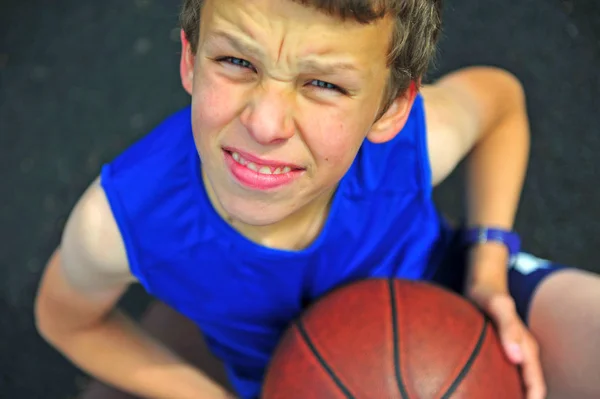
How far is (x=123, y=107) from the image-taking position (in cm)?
150

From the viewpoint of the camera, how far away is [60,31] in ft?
5.15

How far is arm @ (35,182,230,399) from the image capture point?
2.35ft

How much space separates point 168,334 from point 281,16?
0.69m

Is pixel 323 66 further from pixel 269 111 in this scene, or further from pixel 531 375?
pixel 531 375

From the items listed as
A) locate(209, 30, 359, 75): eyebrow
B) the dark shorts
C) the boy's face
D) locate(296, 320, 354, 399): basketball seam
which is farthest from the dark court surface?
locate(209, 30, 359, 75): eyebrow

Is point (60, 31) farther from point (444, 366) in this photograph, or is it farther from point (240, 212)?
point (444, 366)

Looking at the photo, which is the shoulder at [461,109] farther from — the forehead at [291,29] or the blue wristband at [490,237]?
the forehead at [291,29]

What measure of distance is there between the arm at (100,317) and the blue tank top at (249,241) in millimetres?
26

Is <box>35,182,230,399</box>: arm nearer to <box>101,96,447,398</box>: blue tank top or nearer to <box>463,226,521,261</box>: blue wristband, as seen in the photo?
<box>101,96,447,398</box>: blue tank top

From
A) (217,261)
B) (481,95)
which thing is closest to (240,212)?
(217,261)

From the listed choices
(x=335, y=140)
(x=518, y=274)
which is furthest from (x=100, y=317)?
(x=518, y=274)

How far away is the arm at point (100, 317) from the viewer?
2.35ft

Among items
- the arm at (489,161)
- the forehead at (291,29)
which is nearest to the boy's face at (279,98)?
the forehead at (291,29)

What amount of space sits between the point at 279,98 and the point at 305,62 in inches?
1.6
